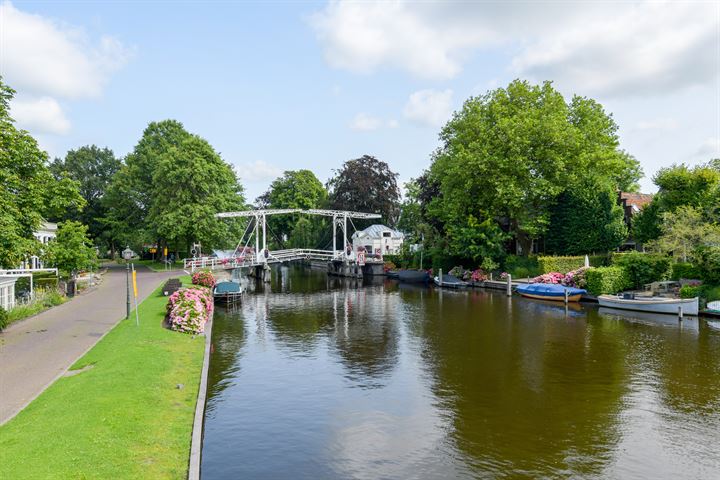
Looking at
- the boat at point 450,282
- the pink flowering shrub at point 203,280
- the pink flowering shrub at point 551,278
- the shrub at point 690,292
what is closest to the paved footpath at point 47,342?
the pink flowering shrub at point 203,280

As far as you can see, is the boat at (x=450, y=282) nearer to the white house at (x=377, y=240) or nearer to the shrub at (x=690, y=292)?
the shrub at (x=690, y=292)

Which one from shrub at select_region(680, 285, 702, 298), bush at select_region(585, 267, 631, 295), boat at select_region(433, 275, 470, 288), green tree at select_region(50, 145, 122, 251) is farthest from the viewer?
green tree at select_region(50, 145, 122, 251)

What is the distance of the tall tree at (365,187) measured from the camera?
259ft

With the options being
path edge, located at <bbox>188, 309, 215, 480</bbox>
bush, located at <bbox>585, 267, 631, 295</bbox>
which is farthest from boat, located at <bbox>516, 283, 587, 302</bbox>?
path edge, located at <bbox>188, 309, 215, 480</bbox>

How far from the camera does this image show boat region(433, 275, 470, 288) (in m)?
54.8

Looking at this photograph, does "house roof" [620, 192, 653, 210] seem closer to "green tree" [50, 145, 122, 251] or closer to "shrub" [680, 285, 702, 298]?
"shrub" [680, 285, 702, 298]

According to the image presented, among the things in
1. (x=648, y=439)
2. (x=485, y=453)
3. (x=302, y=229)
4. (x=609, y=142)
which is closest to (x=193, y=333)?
(x=485, y=453)

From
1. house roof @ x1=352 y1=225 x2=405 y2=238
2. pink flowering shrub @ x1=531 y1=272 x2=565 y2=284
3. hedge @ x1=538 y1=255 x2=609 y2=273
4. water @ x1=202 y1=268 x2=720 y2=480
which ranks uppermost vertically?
house roof @ x1=352 y1=225 x2=405 y2=238

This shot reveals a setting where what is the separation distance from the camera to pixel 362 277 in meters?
67.6

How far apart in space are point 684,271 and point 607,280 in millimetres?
5423

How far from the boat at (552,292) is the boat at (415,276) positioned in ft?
62.0

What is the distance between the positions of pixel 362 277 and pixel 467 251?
17667 mm

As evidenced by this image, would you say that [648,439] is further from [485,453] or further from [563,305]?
[563,305]

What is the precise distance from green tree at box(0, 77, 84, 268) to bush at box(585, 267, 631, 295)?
3860 cm
